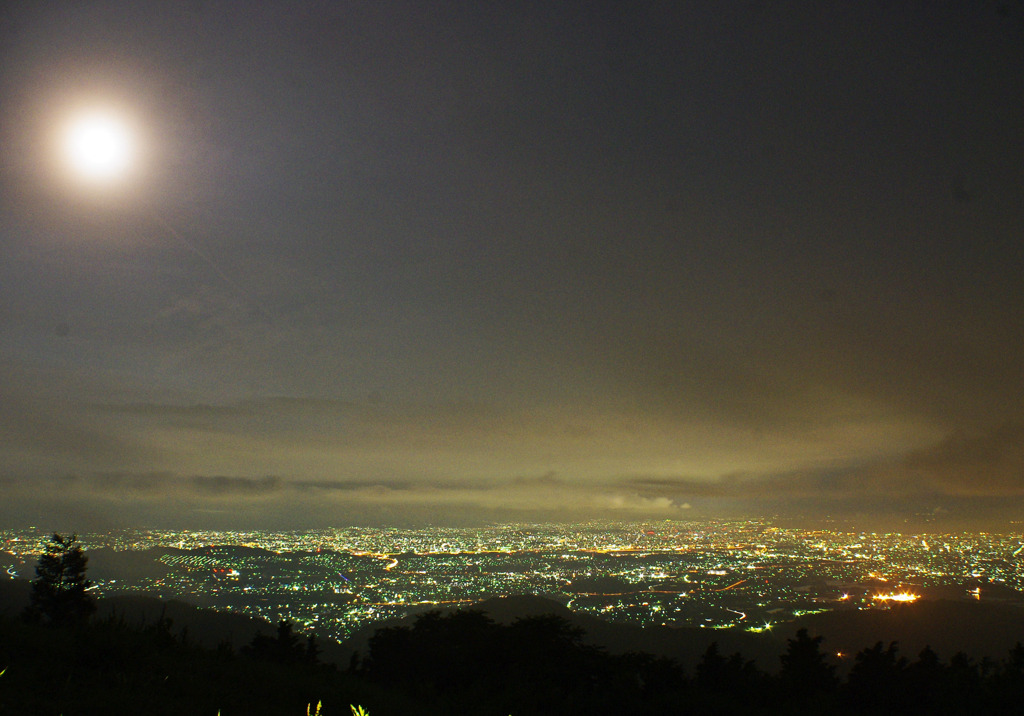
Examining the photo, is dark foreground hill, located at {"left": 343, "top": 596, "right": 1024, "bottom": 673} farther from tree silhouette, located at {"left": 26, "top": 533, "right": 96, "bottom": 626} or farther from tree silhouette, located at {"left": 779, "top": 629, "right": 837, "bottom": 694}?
tree silhouette, located at {"left": 26, "top": 533, "right": 96, "bottom": 626}

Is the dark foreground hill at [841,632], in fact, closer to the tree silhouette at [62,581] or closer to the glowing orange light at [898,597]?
the glowing orange light at [898,597]

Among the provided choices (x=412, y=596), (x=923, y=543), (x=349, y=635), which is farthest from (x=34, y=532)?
(x=923, y=543)

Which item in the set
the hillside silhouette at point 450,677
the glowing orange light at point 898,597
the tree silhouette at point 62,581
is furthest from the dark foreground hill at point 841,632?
the hillside silhouette at point 450,677

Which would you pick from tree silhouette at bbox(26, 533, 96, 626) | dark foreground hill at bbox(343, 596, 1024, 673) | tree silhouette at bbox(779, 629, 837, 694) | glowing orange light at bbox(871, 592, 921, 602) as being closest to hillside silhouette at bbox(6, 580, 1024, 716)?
tree silhouette at bbox(779, 629, 837, 694)

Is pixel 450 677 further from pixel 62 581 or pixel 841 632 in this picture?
pixel 841 632

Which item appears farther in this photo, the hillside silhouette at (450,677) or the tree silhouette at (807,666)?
the tree silhouette at (807,666)

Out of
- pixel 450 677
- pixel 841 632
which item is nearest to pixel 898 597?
pixel 841 632

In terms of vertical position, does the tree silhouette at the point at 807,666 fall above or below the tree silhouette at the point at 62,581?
below

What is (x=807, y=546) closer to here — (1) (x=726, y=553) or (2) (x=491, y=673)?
(1) (x=726, y=553)
